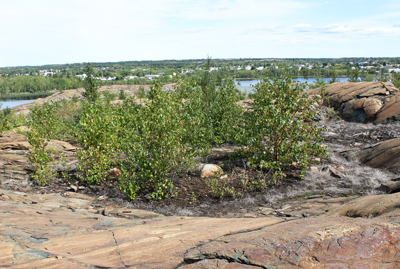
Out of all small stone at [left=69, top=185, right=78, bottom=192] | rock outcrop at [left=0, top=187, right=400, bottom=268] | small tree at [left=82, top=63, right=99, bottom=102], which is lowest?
small stone at [left=69, top=185, right=78, bottom=192]

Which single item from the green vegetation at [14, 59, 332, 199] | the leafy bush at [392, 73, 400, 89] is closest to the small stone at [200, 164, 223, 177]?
the green vegetation at [14, 59, 332, 199]

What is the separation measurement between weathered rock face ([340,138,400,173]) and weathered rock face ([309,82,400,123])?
7286 millimetres

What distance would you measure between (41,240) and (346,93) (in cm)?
2032

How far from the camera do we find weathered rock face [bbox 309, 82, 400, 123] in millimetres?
16641

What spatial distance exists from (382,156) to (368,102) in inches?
375

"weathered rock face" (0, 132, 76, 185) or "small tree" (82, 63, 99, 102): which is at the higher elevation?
"small tree" (82, 63, 99, 102)

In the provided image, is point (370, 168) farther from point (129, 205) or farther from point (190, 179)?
point (129, 205)

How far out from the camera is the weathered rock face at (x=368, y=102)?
16.6 metres

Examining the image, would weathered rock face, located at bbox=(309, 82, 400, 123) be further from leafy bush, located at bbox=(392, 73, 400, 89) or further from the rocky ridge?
the rocky ridge

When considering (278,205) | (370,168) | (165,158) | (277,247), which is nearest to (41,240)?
(277,247)

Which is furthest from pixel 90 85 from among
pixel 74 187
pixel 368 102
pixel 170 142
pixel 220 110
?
pixel 368 102

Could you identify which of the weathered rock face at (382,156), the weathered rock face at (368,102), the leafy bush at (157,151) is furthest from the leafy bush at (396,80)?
the leafy bush at (157,151)

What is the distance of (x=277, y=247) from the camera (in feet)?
11.4

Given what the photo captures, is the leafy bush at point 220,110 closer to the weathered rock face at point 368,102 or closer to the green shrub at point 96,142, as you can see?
the green shrub at point 96,142
